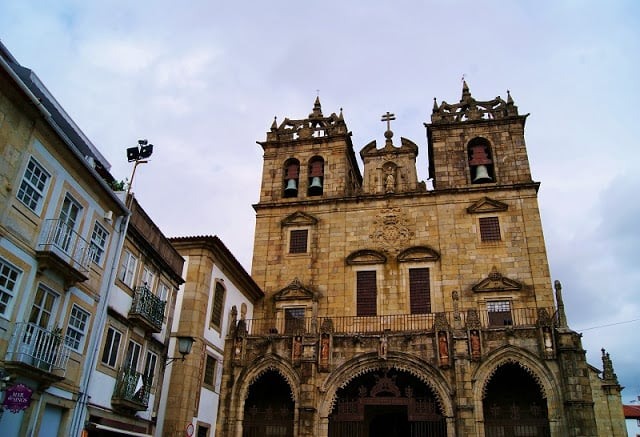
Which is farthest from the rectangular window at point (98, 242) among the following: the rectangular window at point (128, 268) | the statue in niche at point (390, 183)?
the statue in niche at point (390, 183)

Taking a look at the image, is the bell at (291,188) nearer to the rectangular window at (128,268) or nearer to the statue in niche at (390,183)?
the statue in niche at (390,183)

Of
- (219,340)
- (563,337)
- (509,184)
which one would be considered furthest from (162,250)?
(509,184)

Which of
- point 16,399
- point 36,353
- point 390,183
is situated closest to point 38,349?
point 36,353

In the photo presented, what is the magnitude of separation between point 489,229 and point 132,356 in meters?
16.5

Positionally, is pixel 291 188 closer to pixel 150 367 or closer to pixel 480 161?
pixel 480 161

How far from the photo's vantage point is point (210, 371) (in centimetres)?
2148

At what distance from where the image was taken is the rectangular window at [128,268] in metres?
16.3

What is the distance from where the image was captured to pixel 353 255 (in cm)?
2581

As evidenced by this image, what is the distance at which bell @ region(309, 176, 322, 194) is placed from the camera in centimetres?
2841

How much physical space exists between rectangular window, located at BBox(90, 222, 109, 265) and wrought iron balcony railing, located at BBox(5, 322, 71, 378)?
104 inches

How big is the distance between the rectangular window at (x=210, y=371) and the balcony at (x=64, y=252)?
798cm

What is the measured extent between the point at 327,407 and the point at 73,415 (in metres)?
9.94

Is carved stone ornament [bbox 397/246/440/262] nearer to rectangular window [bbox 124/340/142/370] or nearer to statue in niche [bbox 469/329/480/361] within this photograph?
statue in niche [bbox 469/329/480/361]

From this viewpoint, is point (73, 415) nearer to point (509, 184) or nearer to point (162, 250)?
point (162, 250)
